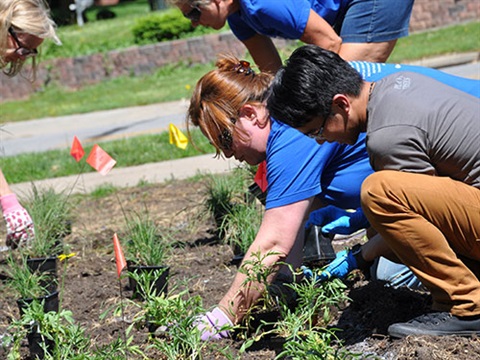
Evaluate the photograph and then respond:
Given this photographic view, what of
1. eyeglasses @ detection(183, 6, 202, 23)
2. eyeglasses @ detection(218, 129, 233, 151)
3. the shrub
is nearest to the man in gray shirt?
eyeglasses @ detection(218, 129, 233, 151)

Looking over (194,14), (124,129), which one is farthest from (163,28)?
(194,14)

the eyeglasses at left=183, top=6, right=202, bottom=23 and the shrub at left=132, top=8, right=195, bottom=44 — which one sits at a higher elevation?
the eyeglasses at left=183, top=6, right=202, bottom=23

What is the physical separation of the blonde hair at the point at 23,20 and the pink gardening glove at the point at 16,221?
65 centimetres

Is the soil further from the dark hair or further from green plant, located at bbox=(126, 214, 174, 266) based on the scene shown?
the dark hair

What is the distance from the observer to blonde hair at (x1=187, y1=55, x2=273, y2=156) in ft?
10.5

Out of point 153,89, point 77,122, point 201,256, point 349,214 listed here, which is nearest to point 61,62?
point 153,89

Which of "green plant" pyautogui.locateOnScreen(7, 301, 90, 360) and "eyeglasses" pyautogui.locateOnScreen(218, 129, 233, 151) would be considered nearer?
"green plant" pyautogui.locateOnScreen(7, 301, 90, 360)

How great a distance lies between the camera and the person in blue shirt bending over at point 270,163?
308 centimetres

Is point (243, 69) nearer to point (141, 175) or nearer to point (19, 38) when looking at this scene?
point (19, 38)

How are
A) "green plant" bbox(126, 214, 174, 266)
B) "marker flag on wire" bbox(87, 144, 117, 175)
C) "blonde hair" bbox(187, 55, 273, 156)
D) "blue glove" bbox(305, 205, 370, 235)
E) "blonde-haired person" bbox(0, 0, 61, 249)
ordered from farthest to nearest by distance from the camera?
"marker flag on wire" bbox(87, 144, 117, 175) → "blonde-haired person" bbox(0, 0, 61, 249) → "green plant" bbox(126, 214, 174, 266) → "blue glove" bbox(305, 205, 370, 235) → "blonde hair" bbox(187, 55, 273, 156)

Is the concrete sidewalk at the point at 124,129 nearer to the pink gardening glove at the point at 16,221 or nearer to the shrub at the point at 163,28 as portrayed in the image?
the pink gardening glove at the point at 16,221

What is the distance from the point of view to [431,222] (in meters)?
2.71

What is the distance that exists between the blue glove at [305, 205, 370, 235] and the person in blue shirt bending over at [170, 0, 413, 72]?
32.1 inches

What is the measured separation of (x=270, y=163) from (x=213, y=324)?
63cm
